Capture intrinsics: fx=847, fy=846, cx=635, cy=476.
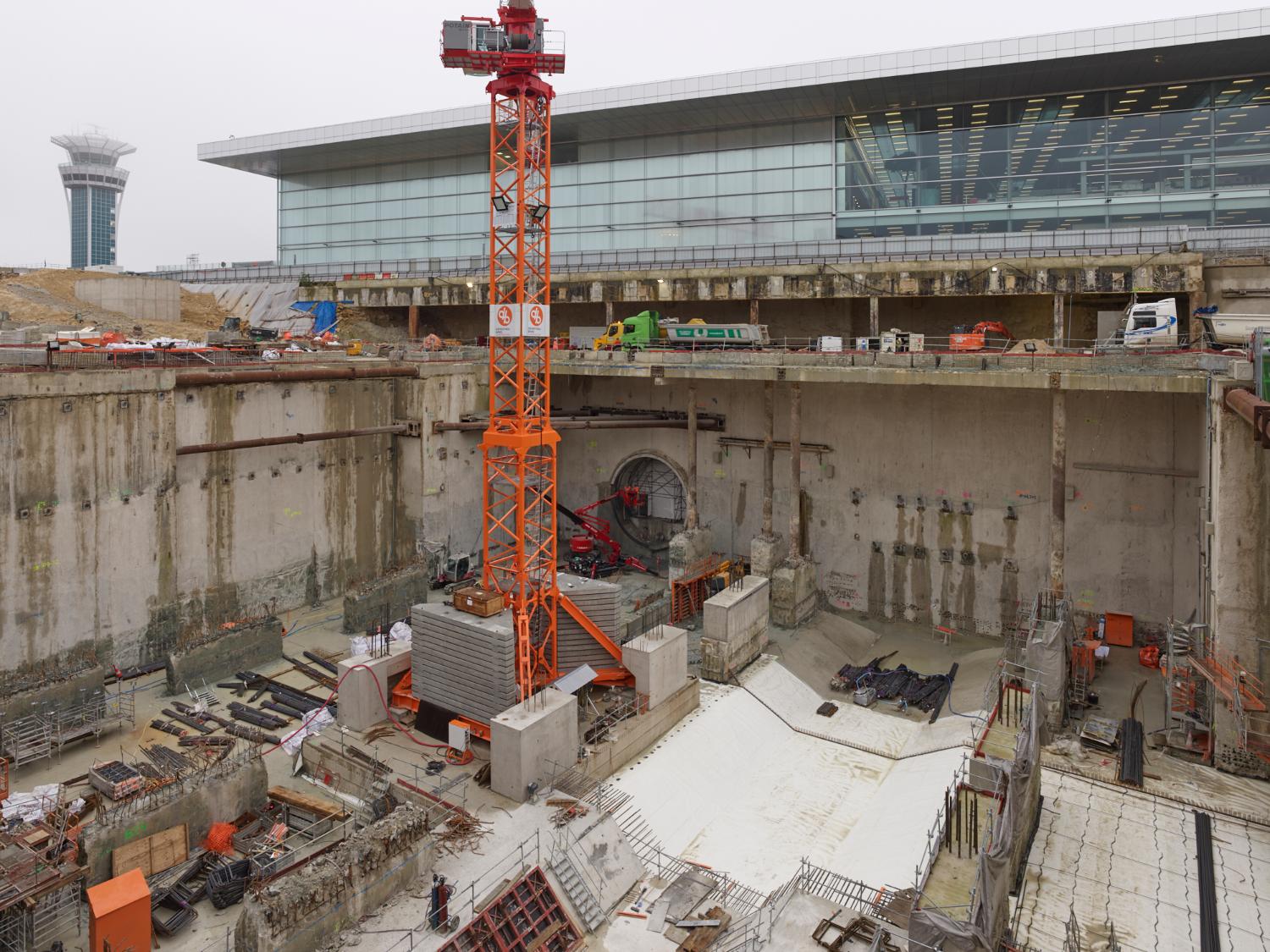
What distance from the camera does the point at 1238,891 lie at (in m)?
→ 12.5

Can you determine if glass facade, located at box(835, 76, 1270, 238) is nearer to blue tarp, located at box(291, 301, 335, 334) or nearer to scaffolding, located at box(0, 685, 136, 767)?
blue tarp, located at box(291, 301, 335, 334)

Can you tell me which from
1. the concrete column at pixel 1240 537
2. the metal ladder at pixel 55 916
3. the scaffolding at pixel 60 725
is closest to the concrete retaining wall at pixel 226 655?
the scaffolding at pixel 60 725

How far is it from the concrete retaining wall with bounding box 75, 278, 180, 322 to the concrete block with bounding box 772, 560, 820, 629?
31.1 m

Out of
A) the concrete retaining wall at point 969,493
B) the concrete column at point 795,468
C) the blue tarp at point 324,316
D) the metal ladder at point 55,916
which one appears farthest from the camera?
the blue tarp at point 324,316

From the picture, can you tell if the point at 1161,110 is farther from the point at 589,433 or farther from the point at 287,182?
the point at 287,182

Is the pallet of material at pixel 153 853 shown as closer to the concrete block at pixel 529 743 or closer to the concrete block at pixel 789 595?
the concrete block at pixel 529 743

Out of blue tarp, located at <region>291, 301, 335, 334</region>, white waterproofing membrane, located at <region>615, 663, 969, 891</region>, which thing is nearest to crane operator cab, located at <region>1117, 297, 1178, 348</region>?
white waterproofing membrane, located at <region>615, 663, 969, 891</region>

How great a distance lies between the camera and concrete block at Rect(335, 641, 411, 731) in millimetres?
17203

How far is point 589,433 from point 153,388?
15.7 meters

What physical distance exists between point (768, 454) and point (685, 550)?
13.3 ft

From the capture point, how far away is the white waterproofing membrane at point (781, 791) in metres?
15.0

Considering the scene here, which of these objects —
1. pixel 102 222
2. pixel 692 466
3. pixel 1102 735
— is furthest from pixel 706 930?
pixel 102 222

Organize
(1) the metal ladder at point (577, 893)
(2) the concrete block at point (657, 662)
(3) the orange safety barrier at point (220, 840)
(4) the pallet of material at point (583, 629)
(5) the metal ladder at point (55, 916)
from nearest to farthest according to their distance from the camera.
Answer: (5) the metal ladder at point (55, 916) → (1) the metal ladder at point (577, 893) → (3) the orange safety barrier at point (220, 840) → (2) the concrete block at point (657, 662) → (4) the pallet of material at point (583, 629)

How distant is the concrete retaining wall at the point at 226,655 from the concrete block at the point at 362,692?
13.8 ft
